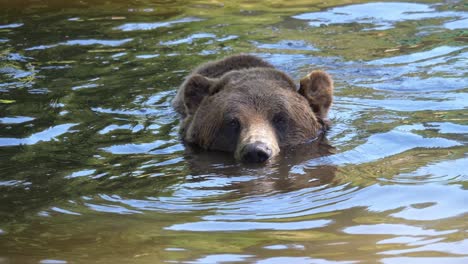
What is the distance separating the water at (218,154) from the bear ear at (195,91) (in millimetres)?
441

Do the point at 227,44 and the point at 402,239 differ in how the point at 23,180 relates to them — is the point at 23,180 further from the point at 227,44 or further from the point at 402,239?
the point at 227,44

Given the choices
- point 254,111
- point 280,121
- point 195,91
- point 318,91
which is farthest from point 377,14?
point 254,111

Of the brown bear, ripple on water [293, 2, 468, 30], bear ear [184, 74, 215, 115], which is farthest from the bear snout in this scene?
ripple on water [293, 2, 468, 30]

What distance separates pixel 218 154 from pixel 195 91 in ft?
3.05

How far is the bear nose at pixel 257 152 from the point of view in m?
7.91

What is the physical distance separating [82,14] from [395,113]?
8.17m

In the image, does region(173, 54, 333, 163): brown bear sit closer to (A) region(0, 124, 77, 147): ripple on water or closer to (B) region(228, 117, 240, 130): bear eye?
(B) region(228, 117, 240, 130): bear eye

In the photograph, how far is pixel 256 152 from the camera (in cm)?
790

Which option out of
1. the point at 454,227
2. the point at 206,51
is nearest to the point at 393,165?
the point at 454,227

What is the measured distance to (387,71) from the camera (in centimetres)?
1193

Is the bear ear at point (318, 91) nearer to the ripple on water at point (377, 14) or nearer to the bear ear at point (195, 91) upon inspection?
the bear ear at point (195, 91)

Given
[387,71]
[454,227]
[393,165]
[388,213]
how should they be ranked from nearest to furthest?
[454,227]
[388,213]
[393,165]
[387,71]

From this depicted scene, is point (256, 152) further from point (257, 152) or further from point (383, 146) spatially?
point (383, 146)

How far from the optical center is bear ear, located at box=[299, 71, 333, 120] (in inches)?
365
